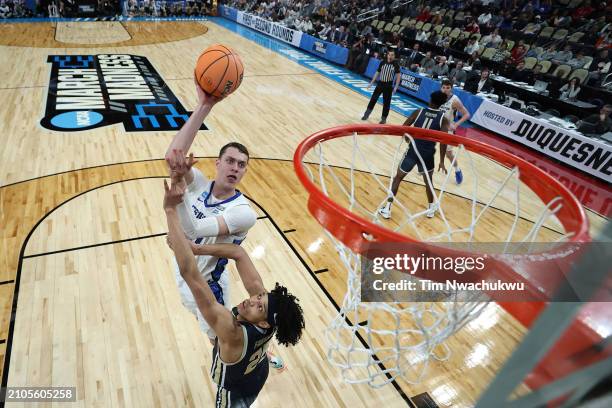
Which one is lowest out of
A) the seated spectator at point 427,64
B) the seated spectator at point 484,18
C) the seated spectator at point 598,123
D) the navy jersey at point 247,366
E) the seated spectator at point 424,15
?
the navy jersey at point 247,366

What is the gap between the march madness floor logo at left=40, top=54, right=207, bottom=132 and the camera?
7.96 m

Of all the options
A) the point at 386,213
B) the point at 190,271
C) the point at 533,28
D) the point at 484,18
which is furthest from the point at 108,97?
the point at 533,28

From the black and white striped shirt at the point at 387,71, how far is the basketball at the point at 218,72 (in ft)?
19.6

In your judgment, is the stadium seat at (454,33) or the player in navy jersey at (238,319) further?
the stadium seat at (454,33)

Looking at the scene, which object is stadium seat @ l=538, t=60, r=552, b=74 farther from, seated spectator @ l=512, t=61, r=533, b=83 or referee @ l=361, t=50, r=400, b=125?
referee @ l=361, t=50, r=400, b=125

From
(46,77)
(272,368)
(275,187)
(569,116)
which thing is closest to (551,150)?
(569,116)

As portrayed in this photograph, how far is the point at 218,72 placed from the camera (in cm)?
270

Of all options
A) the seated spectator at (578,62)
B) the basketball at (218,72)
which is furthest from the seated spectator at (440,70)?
the basketball at (218,72)

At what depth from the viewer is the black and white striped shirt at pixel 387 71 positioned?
8.39m

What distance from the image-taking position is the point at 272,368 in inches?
133

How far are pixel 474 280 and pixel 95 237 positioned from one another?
434 cm

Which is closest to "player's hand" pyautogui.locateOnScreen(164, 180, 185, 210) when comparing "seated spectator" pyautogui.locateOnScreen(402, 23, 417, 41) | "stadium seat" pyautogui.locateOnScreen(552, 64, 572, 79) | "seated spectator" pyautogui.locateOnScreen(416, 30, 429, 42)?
"stadium seat" pyautogui.locateOnScreen(552, 64, 572, 79)

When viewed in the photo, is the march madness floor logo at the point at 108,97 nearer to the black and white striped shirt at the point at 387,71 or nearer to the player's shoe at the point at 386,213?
the black and white striped shirt at the point at 387,71

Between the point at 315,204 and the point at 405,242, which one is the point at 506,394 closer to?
the point at 405,242
